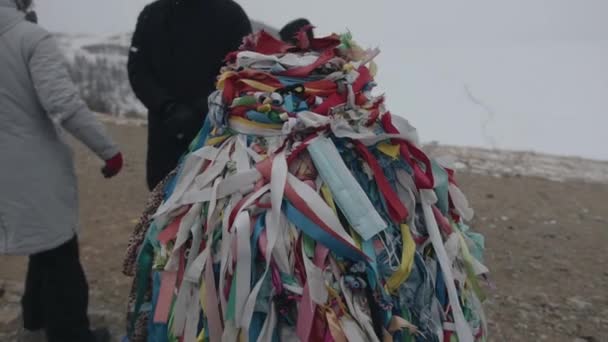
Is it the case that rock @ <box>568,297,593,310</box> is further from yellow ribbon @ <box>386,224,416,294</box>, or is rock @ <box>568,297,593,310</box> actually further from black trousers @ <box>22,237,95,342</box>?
black trousers @ <box>22,237,95,342</box>

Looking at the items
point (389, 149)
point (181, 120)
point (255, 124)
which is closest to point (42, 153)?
point (181, 120)

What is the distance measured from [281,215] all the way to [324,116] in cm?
30

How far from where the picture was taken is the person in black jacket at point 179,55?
7.75ft

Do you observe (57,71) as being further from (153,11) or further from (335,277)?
(335,277)

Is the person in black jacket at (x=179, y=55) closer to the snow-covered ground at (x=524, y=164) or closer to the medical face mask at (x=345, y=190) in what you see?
the medical face mask at (x=345, y=190)

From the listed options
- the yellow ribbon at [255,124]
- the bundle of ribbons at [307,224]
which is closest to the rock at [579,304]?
the bundle of ribbons at [307,224]

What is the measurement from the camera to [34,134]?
6.91 feet

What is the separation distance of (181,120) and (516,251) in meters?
2.74

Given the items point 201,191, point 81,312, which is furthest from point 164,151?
point 201,191

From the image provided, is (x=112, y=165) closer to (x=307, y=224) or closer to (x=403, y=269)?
(x=307, y=224)

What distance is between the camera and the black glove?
2297mm

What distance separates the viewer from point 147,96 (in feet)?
7.73

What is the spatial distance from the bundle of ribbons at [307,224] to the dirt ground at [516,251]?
1297 millimetres

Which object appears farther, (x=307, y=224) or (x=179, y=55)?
(x=179, y=55)
